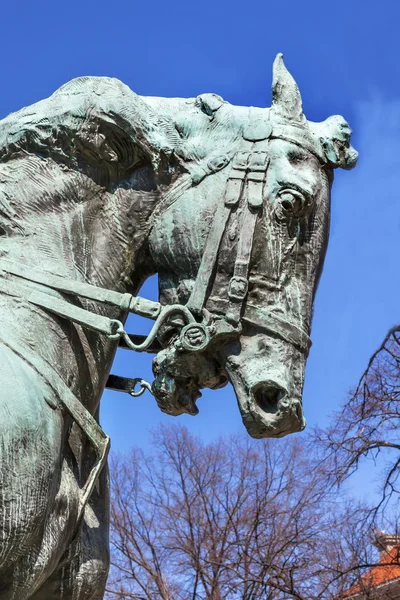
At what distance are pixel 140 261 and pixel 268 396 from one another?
630 millimetres

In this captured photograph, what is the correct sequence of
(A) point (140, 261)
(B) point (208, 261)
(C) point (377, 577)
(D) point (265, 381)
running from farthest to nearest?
1. (C) point (377, 577)
2. (A) point (140, 261)
3. (B) point (208, 261)
4. (D) point (265, 381)

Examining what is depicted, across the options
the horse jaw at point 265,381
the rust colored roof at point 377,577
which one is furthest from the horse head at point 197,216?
the rust colored roof at point 377,577

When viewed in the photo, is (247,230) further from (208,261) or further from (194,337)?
(194,337)

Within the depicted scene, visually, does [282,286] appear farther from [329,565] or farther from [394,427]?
[329,565]

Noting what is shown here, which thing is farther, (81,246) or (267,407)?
(81,246)

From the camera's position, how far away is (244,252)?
3020mm

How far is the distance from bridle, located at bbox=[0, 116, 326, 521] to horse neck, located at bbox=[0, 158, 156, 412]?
0.06 m

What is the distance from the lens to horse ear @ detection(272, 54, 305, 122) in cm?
→ 329

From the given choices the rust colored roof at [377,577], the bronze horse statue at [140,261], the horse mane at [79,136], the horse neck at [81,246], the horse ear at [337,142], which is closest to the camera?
the bronze horse statue at [140,261]

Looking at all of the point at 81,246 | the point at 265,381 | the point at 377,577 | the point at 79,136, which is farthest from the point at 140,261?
the point at 377,577

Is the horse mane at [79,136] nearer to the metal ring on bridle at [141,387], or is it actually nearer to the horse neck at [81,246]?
the horse neck at [81,246]

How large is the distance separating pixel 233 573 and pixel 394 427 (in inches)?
242

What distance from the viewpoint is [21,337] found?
2.88m

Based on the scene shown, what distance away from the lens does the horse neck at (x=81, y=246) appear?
3047 mm
